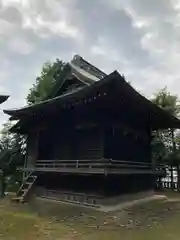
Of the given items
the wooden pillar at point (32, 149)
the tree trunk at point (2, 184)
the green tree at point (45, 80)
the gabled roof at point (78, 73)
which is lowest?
the tree trunk at point (2, 184)

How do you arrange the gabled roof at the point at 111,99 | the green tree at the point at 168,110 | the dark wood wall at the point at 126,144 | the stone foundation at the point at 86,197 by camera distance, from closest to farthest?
the gabled roof at the point at 111,99 → the stone foundation at the point at 86,197 → the dark wood wall at the point at 126,144 → the green tree at the point at 168,110

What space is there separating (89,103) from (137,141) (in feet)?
17.1

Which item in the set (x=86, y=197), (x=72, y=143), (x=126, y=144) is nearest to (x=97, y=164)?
(x=86, y=197)

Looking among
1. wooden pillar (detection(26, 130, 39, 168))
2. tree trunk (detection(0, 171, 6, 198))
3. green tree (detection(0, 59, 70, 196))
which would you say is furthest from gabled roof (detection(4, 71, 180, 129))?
green tree (detection(0, 59, 70, 196))

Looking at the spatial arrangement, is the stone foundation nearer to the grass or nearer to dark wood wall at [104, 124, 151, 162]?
the grass

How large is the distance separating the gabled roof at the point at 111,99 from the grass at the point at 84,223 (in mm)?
4728

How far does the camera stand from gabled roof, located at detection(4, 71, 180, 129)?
404 inches

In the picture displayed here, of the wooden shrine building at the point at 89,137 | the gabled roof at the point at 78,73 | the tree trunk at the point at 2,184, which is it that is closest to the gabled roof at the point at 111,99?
the wooden shrine building at the point at 89,137

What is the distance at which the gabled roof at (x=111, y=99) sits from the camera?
33.7 feet

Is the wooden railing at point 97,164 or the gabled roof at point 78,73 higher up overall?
the gabled roof at point 78,73

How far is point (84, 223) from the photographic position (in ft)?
29.5

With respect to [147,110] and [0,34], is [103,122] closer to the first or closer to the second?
[147,110]

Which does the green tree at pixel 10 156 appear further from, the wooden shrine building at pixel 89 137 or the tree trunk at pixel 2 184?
the wooden shrine building at pixel 89 137

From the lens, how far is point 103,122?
40.5 feet
